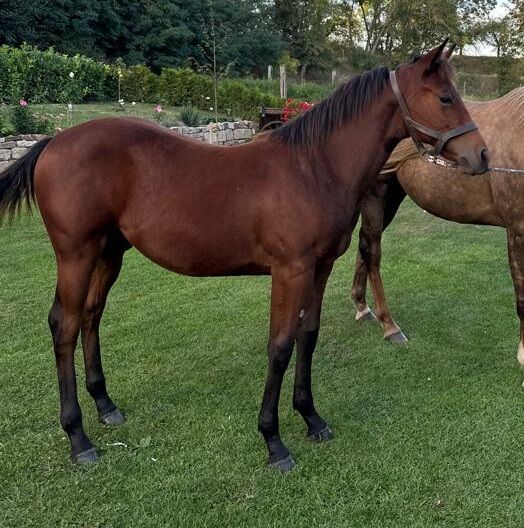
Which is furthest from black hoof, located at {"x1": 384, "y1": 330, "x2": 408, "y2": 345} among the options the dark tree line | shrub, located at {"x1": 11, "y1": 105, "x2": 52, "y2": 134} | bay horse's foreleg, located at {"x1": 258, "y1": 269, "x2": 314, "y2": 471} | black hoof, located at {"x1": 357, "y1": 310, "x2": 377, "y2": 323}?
the dark tree line

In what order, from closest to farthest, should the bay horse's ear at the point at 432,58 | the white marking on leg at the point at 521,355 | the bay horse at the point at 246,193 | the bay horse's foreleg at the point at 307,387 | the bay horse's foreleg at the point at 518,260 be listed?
the bay horse's ear at the point at 432,58
the bay horse at the point at 246,193
the bay horse's foreleg at the point at 307,387
the bay horse's foreleg at the point at 518,260
the white marking on leg at the point at 521,355

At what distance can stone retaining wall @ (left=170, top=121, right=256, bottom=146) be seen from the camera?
11.9 m

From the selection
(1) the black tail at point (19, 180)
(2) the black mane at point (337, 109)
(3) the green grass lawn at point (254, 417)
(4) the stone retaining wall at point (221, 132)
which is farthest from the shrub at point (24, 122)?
(2) the black mane at point (337, 109)

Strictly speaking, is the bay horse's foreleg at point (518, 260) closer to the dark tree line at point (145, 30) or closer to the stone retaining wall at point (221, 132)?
the stone retaining wall at point (221, 132)

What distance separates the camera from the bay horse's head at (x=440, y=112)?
2.48m

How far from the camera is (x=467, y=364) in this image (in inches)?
155

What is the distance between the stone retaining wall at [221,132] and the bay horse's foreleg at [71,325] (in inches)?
357

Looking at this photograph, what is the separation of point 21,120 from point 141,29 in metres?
25.4

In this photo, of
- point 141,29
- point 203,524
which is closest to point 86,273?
point 203,524

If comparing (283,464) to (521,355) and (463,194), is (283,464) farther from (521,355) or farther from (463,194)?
(463,194)

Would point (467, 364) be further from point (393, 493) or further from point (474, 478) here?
point (393, 493)

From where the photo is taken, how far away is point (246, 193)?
263 cm

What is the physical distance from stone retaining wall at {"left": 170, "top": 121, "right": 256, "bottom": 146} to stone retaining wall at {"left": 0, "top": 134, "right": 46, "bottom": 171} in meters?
3.27

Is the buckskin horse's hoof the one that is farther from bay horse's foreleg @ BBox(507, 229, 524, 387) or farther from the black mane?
the black mane
